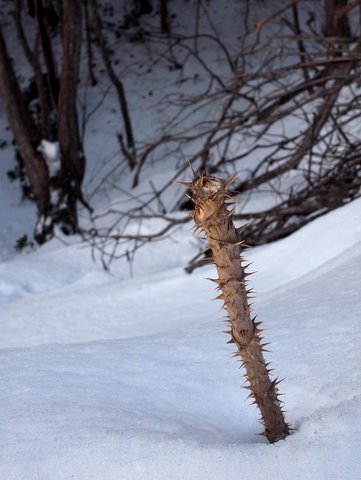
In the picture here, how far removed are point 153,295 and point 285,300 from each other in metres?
1.74

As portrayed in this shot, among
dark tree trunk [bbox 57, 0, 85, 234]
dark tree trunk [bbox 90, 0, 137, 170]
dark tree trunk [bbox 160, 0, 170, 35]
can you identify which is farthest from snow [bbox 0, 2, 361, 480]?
dark tree trunk [bbox 160, 0, 170, 35]

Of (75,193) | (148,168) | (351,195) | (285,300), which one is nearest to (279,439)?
(285,300)

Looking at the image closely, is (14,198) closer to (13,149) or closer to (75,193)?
(13,149)

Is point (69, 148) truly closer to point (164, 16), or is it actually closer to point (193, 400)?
point (193, 400)

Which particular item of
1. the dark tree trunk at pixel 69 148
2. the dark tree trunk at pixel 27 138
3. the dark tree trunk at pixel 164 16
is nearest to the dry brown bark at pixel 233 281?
the dark tree trunk at pixel 69 148

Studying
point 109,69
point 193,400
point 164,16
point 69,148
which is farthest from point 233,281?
point 164,16

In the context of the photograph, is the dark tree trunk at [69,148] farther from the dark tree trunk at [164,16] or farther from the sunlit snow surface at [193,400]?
the dark tree trunk at [164,16]

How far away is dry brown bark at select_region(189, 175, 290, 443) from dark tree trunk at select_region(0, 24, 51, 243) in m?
6.89

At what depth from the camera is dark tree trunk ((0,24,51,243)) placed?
7914 mm

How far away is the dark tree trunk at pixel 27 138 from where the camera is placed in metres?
7.91

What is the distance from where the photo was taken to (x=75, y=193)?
820 cm

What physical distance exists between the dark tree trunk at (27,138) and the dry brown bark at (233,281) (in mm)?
6887

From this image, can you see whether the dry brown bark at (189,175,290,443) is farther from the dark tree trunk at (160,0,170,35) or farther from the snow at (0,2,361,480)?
the dark tree trunk at (160,0,170,35)

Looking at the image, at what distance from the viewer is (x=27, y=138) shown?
811 centimetres
